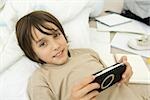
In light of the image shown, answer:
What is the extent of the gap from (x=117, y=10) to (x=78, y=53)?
777 millimetres

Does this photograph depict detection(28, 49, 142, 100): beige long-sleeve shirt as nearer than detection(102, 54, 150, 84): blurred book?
Yes

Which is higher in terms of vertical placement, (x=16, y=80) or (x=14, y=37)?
(x=14, y=37)

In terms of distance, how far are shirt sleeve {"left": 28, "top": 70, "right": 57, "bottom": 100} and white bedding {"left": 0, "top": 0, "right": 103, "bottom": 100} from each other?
0.04 m

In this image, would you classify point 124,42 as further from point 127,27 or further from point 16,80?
point 16,80

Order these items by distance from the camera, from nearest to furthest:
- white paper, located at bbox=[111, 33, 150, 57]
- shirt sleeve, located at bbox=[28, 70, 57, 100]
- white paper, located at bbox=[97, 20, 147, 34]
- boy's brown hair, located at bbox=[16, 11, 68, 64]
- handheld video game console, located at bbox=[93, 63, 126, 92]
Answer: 1. handheld video game console, located at bbox=[93, 63, 126, 92]
2. shirt sleeve, located at bbox=[28, 70, 57, 100]
3. boy's brown hair, located at bbox=[16, 11, 68, 64]
4. white paper, located at bbox=[111, 33, 150, 57]
5. white paper, located at bbox=[97, 20, 147, 34]

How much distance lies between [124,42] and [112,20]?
0.26m

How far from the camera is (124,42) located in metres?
1.35

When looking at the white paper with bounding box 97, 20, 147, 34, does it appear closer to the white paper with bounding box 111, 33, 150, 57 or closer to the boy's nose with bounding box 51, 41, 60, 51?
the white paper with bounding box 111, 33, 150, 57

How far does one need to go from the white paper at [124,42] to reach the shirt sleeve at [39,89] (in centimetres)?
53

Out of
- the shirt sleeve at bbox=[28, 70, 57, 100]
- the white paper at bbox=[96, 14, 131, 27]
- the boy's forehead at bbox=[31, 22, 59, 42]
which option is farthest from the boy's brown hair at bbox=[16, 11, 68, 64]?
the white paper at bbox=[96, 14, 131, 27]

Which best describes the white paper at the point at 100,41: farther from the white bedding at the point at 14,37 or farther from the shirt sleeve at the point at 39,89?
the shirt sleeve at the point at 39,89

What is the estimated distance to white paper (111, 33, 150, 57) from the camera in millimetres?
1260

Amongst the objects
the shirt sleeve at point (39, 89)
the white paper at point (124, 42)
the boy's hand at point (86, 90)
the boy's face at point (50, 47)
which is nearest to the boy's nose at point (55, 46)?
the boy's face at point (50, 47)

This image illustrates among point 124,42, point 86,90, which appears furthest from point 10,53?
point 124,42
